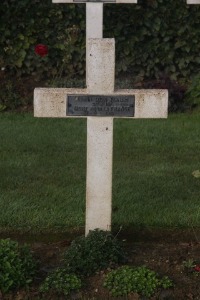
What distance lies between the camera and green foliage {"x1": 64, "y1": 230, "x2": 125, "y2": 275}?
17.0ft

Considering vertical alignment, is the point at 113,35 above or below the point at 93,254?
above

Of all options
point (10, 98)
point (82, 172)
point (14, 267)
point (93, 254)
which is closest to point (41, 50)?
point (10, 98)

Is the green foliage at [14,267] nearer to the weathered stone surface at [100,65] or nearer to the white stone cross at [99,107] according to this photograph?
the white stone cross at [99,107]

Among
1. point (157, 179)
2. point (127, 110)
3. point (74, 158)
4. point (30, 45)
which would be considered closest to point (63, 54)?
point (30, 45)

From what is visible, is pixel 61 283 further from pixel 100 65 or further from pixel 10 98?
pixel 10 98

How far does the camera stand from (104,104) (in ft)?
17.9

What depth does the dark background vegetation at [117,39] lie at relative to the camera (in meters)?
11.5

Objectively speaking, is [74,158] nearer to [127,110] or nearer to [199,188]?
[199,188]

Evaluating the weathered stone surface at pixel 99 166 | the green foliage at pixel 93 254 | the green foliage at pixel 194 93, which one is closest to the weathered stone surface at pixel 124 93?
the weathered stone surface at pixel 99 166

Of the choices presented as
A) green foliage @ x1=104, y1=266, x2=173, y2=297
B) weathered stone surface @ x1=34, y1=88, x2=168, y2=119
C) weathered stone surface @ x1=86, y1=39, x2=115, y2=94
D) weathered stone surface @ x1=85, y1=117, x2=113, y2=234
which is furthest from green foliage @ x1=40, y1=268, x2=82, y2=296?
weathered stone surface @ x1=86, y1=39, x2=115, y2=94

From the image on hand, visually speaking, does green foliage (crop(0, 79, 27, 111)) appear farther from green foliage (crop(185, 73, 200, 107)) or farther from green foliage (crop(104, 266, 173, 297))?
green foliage (crop(104, 266, 173, 297))

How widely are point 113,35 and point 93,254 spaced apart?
6793mm

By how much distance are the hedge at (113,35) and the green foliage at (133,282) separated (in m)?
6.79

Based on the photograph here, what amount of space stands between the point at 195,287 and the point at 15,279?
3.41 ft
